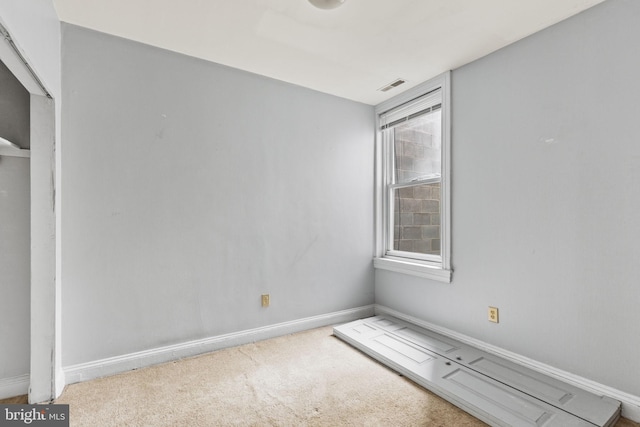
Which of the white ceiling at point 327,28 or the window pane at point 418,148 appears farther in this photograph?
the window pane at point 418,148

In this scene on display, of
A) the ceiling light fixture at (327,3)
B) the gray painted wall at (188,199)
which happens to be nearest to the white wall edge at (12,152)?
the gray painted wall at (188,199)

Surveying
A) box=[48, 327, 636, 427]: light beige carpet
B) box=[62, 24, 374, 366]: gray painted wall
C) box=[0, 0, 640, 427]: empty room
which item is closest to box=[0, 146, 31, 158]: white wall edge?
box=[0, 0, 640, 427]: empty room

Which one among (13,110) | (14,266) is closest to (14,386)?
(14,266)

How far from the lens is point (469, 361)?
2191 millimetres

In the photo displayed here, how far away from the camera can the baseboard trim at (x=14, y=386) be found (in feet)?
5.95

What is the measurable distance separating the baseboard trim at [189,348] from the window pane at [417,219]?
936 mm

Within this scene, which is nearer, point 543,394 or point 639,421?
point 639,421

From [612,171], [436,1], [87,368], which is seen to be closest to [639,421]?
[612,171]

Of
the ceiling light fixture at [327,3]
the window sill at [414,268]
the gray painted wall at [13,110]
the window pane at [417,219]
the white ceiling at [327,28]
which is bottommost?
the window sill at [414,268]

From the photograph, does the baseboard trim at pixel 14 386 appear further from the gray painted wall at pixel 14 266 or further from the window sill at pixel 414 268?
the window sill at pixel 414 268

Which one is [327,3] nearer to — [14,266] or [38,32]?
[38,32]

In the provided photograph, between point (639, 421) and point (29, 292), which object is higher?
point (29, 292)

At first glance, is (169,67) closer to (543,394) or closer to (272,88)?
(272,88)

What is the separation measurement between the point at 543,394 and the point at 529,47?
87.1 inches
